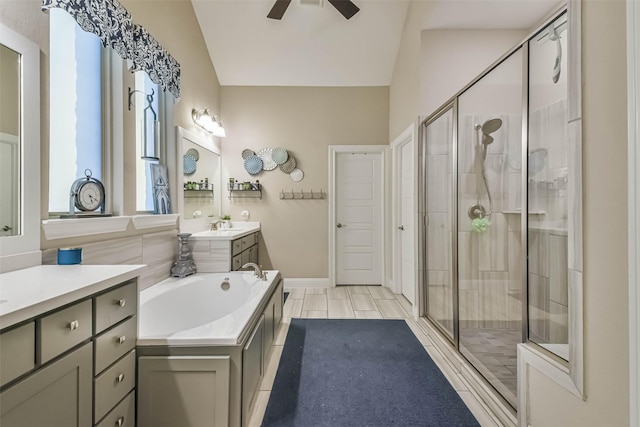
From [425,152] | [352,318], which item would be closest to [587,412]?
[352,318]

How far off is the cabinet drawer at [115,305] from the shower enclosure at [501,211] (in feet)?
6.09

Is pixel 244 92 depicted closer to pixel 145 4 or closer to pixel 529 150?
pixel 145 4

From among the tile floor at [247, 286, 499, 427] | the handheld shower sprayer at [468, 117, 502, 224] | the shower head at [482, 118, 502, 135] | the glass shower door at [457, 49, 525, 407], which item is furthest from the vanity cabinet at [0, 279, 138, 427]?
the shower head at [482, 118, 502, 135]

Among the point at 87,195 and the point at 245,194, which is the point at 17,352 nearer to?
the point at 87,195

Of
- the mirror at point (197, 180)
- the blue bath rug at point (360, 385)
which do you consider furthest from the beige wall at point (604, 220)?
the mirror at point (197, 180)

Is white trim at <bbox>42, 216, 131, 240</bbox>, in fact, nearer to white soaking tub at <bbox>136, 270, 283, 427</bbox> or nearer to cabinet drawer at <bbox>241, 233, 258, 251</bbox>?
white soaking tub at <bbox>136, 270, 283, 427</bbox>

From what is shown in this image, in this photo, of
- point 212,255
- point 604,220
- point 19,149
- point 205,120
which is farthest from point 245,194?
point 604,220

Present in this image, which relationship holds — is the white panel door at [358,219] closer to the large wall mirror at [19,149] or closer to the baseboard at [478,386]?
the baseboard at [478,386]

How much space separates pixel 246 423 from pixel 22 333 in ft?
3.44

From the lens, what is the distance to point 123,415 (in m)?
1.17

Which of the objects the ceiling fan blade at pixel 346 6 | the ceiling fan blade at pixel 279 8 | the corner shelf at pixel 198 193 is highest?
the ceiling fan blade at pixel 346 6

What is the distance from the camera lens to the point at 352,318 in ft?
9.50

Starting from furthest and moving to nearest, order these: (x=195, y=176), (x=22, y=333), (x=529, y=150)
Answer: (x=195, y=176) < (x=529, y=150) < (x=22, y=333)

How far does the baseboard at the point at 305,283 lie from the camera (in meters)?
3.97
